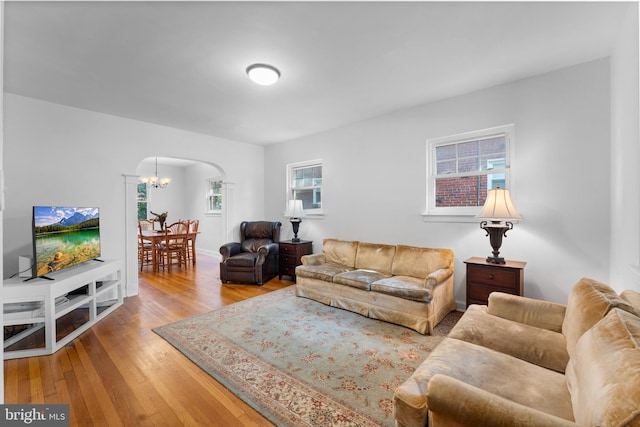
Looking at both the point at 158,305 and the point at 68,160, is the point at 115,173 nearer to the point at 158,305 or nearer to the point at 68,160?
the point at 68,160

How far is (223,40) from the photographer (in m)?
2.29

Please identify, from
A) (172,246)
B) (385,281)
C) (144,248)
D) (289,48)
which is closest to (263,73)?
(289,48)

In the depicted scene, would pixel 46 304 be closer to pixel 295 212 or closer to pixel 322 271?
pixel 322 271

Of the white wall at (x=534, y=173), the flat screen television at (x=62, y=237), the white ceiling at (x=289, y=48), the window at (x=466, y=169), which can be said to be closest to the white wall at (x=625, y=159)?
the white wall at (x=534, y=173)

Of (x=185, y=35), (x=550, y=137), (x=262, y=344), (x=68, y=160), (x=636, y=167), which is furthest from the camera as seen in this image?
(x=68, y=160)

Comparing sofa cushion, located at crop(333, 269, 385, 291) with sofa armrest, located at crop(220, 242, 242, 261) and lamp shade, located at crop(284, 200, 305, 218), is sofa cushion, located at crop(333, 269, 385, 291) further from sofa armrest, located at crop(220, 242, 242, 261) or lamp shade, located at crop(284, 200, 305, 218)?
sofa armrest, located at crop(220, 242, 242, 261)

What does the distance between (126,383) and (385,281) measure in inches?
96.7

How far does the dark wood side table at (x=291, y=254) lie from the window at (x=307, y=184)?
2.16 feet

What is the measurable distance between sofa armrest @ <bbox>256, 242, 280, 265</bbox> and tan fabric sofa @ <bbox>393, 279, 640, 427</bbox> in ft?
10.7

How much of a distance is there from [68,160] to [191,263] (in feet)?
11.0

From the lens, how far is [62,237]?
2932 mm

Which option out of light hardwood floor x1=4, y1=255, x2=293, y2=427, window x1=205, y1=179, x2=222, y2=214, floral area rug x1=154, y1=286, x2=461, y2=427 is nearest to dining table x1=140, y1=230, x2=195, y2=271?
window x1=205, y1=179, x2=222, y2=214

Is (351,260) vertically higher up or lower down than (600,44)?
lower down

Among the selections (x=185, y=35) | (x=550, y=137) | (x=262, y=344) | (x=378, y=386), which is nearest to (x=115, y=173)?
(x=185, y=35)
